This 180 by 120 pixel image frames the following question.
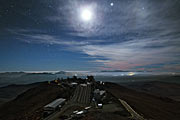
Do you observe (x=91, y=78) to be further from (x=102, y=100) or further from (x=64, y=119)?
(x=64, y=119)

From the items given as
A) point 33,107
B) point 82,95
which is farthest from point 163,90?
point 33,107

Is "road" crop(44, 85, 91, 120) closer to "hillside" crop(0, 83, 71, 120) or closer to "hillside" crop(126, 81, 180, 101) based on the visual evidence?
"hillside" crop(0, 83, 71, 120)

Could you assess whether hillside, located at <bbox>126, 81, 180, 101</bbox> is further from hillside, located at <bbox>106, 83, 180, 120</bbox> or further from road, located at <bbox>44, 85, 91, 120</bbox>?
road, located at <bbox>44, 85, 91, 120</bbox>

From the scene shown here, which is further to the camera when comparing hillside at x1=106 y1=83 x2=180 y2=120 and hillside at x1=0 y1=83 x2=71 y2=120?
hillside at x1=106 y1=83 x2=180 y2=120

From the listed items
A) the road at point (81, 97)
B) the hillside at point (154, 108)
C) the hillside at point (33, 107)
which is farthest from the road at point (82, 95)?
the hillside at point (154, 108)

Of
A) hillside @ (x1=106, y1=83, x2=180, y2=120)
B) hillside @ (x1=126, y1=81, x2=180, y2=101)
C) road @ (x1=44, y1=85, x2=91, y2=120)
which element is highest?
road @ (x1=44, y1=85, x2=91, y2=120)

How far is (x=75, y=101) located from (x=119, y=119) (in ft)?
38.0

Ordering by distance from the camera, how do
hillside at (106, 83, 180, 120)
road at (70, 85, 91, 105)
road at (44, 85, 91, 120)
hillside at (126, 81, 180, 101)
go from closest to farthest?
road at (44, 85, 91, 120) < road at (70, 85, 91, 105) < hillside at (106, 83, 180, 120) < hillside at (126, 81, 180, 101)

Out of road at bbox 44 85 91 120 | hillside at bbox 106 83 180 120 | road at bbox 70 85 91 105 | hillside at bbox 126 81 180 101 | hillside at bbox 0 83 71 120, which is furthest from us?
hillside at bbox 126 81 180 101

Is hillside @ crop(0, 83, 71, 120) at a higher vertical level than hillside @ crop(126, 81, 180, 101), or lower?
higher

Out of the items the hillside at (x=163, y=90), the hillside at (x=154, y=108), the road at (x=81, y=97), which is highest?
the road at (x=81, y=97)

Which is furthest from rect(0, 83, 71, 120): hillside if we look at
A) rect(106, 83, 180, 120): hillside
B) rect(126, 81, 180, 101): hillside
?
rect(126, 81, 180, 101): hillside

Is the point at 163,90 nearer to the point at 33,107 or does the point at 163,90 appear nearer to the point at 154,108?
the point at 154,108

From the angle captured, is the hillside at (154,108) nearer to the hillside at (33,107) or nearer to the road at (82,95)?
the road at (82,95)
